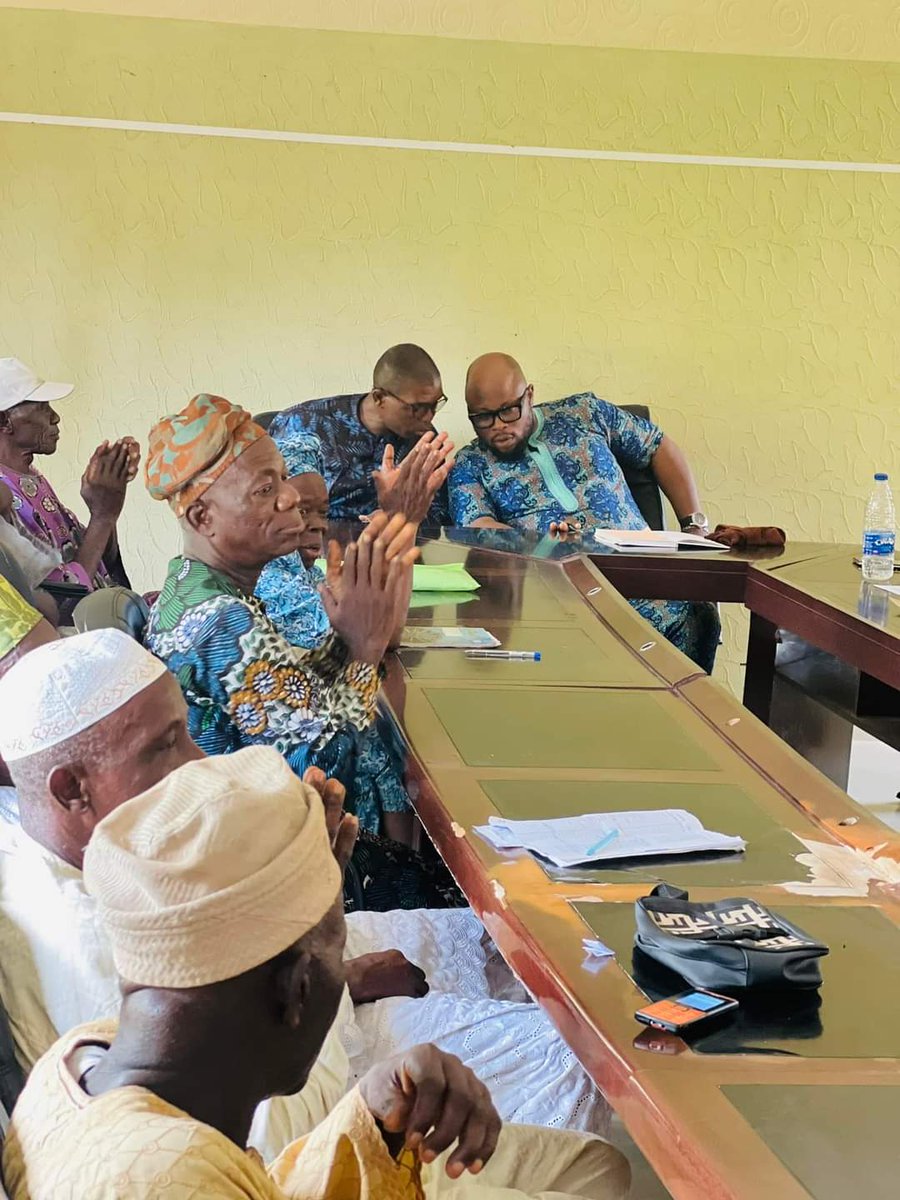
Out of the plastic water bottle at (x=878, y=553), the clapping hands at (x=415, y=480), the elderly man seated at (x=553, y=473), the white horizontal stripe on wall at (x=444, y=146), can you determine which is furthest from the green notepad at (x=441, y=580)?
the white horizontal stripe on wall at (x=444, y=146)

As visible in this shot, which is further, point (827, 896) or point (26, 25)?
point (26, 25)

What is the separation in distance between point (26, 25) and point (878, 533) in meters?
3.29

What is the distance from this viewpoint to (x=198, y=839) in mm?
1002

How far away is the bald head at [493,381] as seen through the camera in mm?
4121

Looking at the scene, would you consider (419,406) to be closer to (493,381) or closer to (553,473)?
(493,381)

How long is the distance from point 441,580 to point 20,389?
50.4 inches

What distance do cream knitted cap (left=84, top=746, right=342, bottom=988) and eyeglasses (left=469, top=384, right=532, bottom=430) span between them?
10.5 feet

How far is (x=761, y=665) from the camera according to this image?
3920 millimetres

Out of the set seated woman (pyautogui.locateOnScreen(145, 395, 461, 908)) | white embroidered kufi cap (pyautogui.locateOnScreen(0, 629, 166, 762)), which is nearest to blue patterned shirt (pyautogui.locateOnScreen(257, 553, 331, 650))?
seated woman (pyautogui.locateOnScreen(145, 395, 461, 908))

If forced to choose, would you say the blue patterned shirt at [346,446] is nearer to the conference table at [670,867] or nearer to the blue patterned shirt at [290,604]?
the conference table at [670,867]

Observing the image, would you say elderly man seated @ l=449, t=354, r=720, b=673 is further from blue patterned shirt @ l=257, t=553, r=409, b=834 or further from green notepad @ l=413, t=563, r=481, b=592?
blue patterned shirt @ l=257, t=553, r=409, b=834

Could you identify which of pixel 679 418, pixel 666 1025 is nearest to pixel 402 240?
pixel 679 418

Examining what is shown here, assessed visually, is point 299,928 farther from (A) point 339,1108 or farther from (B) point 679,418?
(B) point 679,418

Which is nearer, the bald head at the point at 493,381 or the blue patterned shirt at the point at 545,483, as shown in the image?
the bald head at the point at 493,381
